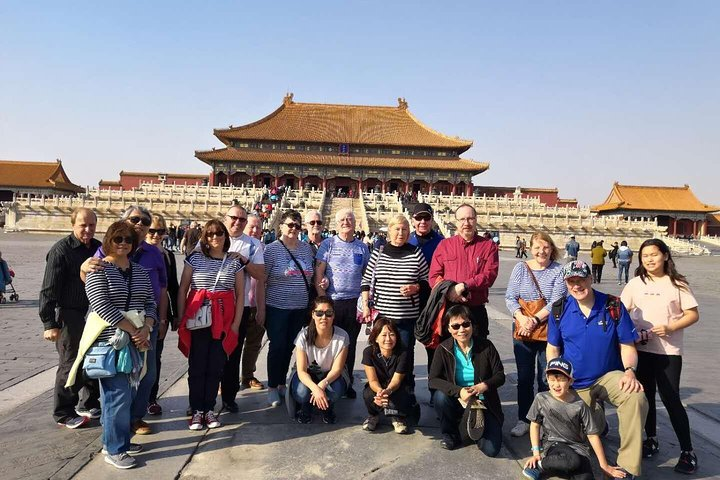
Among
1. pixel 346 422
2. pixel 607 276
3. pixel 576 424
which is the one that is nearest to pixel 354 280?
pixel 346 422

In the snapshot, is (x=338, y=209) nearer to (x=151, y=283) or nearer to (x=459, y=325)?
(x=151, y=283)


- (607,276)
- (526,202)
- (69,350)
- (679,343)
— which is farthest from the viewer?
(526,202)

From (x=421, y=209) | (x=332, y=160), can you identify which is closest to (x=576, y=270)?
(x=421, y=209)

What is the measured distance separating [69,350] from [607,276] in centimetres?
1647

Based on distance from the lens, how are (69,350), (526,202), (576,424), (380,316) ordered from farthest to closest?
(526,202) → (380,316) → (69,350) → (576,424)

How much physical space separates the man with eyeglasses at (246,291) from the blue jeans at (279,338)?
3.9 inches

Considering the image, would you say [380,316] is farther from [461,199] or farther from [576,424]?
[461,199]

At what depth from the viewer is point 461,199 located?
3369 centimetres

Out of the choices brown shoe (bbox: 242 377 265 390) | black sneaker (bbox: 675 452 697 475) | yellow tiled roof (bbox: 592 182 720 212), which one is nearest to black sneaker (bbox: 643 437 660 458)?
black sneaker (bbox: 675 452 697 475)

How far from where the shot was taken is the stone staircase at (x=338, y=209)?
2729 cm

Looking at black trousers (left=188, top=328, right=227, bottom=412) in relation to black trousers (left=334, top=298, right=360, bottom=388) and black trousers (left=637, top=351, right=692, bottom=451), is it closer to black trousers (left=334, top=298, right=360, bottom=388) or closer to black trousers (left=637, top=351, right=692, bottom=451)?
black trousers (left=334, top=298, right=360, bottom=388)

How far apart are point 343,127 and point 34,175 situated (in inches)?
1129

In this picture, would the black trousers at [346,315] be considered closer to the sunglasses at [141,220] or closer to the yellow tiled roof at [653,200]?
the sunglasses at [141,220]

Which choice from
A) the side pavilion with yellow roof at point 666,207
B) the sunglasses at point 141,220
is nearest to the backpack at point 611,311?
the sunglasses at point 141,220
